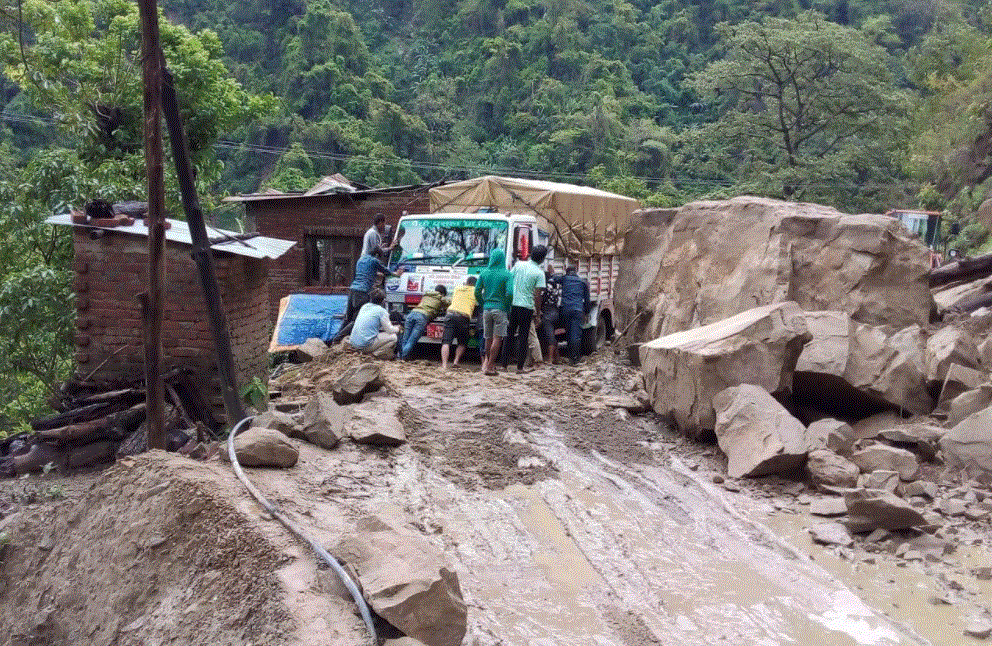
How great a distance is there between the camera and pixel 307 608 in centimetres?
408

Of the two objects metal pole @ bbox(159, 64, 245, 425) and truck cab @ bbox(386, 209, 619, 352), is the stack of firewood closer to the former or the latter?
metal pole @ bbox(159, 64, 245, 425)

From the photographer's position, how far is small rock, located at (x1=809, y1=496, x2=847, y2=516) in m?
6.23

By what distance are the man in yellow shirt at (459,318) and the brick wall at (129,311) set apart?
10.4 feet

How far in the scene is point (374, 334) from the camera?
11.4m

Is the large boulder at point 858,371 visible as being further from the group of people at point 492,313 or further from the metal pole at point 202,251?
the metal pole at point 202,251

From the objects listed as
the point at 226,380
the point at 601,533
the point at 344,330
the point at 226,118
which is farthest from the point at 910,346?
the point at 226,118

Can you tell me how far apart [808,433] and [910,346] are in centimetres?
206

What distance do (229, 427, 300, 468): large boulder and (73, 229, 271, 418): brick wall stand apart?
2588mm

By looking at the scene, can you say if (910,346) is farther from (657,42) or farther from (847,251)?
(657,42)

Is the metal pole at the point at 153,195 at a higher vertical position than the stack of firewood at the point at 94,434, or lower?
higher

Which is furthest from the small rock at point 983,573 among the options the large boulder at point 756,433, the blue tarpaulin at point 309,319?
the blue tarpaulin at point 309,319

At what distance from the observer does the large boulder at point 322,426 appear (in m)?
6.98

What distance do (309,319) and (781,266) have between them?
7.69 meters

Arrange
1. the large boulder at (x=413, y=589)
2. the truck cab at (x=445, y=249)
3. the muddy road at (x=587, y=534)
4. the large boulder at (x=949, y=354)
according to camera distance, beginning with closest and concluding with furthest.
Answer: the large boulder at (x=413, y=589) → the muddy road at (x=587, y=534) → the large boulder at (x=949, y=354) → the truck cab at (x=445, y=249)
